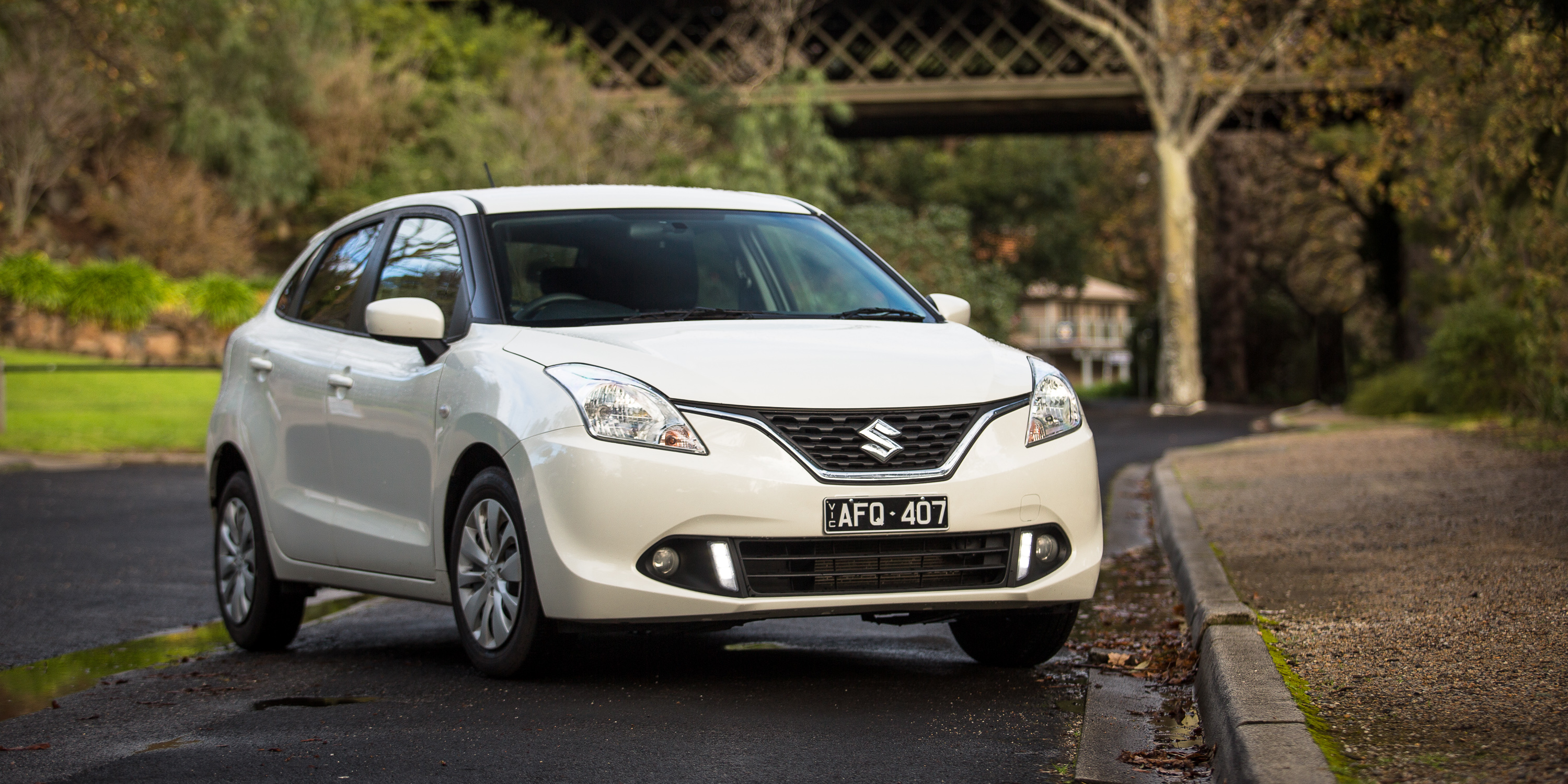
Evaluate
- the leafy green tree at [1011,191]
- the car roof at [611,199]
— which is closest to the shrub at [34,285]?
the car roof at [611,199]

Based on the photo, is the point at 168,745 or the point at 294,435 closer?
the point at 168,745

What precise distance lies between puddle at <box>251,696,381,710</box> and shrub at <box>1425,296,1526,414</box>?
15.3m

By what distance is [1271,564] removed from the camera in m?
8.15

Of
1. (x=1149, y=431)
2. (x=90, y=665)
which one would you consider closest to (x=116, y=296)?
(x=1149, y=431)

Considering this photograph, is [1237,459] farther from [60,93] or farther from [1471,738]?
[60,93]

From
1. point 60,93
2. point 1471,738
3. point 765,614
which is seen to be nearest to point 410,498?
point 765,614

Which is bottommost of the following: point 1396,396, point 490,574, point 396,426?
point 1396,396

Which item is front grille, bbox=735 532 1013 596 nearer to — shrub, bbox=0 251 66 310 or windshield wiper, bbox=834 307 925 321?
windshield wiper, bbox=834 307 925 321

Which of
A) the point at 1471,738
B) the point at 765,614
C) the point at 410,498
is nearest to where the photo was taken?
the point at 1471,738

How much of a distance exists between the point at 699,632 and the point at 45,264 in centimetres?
2506

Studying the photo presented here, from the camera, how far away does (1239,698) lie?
4840mm

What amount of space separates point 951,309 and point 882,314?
A: 1.35 feet

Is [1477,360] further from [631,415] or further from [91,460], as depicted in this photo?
[631,415]

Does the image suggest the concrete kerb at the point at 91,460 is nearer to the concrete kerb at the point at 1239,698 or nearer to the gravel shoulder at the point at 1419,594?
the gravel shoulder at the point at 1419,594
